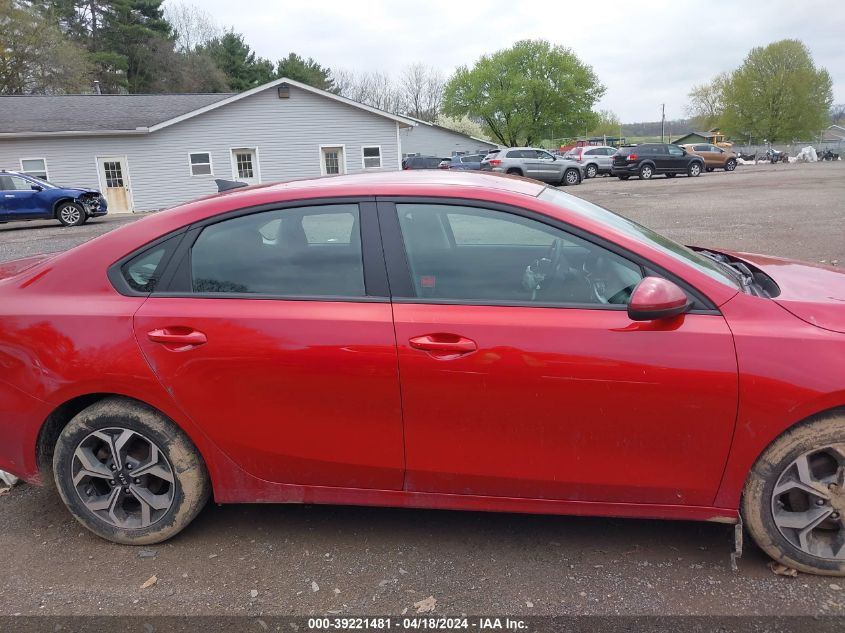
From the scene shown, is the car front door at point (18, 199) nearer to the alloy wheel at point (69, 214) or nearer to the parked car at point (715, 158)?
the alloy wheel at point (69, 214)

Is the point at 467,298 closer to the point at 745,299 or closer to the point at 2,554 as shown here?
the point at 745,299

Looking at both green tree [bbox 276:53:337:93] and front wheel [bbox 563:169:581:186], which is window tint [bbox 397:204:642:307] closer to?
front wheel [bbox 563:169:581:186]

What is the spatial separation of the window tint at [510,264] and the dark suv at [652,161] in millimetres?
30910

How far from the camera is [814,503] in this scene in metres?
2.45

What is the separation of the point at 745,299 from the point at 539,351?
33.1 inches

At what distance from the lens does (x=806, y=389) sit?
226 cm

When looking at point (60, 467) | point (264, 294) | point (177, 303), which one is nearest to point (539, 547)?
point (264, 294)

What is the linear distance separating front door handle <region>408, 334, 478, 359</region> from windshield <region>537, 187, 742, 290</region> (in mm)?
757

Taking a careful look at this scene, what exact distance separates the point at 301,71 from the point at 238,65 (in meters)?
5.39

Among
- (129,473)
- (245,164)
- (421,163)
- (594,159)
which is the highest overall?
(245,164)

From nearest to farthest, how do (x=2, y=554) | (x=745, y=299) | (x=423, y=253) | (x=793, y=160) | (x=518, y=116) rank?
(x=745, y=299) → (x=423, y=253) → (x=2, y=554) → (x=793, y=160) → (x=518, y=116)

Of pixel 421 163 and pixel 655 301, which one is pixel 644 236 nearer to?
pixel 655 301

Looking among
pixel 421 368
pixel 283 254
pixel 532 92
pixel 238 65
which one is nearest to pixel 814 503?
pixel 421 368

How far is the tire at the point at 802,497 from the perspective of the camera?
2348 millimetres
